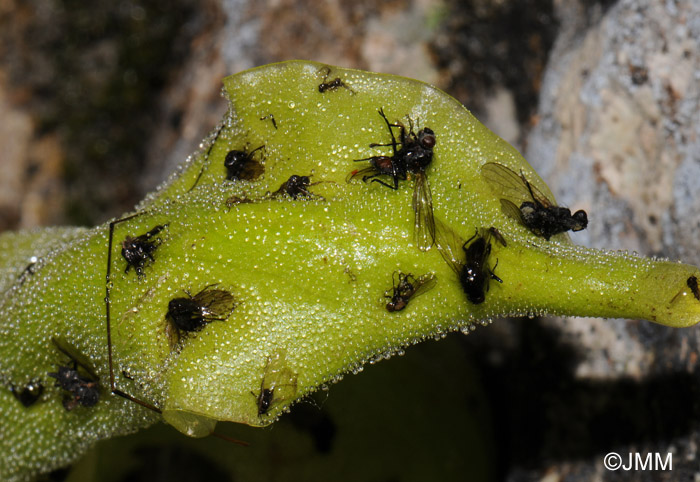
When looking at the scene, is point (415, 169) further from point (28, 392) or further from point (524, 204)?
point (28, 392)

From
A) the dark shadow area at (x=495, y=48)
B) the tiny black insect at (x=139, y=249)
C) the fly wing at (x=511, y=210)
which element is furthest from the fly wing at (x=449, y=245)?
the dark shadow area at (x=495, y=48)

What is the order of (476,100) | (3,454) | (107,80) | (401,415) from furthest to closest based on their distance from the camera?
(107,80)
(476,100)
(401,415)
(3,454)

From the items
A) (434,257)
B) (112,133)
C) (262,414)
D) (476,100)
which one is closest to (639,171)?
(476,100)

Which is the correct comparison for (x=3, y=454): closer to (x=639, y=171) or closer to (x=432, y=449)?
(x=432, y=449)

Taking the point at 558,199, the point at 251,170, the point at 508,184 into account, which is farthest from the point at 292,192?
the point at 558,199

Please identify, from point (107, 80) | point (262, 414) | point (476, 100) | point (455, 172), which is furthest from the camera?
point (107, 80)
